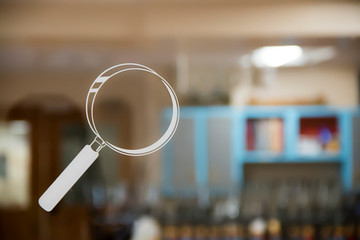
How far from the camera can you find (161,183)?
3.07m

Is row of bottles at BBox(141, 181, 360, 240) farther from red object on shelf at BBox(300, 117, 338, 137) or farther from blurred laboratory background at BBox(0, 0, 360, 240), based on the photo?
red object on shelf at BBox(300, 117, 338, 137)

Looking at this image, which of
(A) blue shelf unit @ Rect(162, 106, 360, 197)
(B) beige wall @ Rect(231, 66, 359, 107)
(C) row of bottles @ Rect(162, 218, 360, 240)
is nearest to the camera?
(C) row of bottles @ Rect(162, 218, 360, 240)

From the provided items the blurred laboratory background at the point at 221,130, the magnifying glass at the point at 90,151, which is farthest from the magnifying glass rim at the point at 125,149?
the blurred laboratory background at the point at 221,130

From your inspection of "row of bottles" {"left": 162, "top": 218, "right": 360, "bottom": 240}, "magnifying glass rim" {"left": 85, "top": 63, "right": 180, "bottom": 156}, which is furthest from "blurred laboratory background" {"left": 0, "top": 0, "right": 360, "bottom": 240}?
"magnifying glass rim" {"left": 85, "top": 63, "right": 180, "bottom": 156}

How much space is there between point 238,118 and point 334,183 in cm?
87

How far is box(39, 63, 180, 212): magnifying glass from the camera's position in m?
0.45

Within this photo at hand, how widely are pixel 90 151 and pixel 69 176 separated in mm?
33

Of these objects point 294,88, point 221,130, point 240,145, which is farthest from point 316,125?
point 221,130

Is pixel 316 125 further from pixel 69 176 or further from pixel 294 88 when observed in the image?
pixel 69 176

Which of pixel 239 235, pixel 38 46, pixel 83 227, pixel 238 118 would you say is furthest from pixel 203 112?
pixel 83 227

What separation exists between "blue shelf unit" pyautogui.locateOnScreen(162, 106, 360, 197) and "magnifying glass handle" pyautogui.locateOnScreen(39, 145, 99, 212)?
2.57 meters

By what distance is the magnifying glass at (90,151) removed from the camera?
1.47 ft

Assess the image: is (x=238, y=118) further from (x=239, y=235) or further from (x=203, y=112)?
(x=239, y=235)

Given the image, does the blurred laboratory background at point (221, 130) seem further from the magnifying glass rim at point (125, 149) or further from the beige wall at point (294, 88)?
the magnifying glass rim at point (125, 149)
